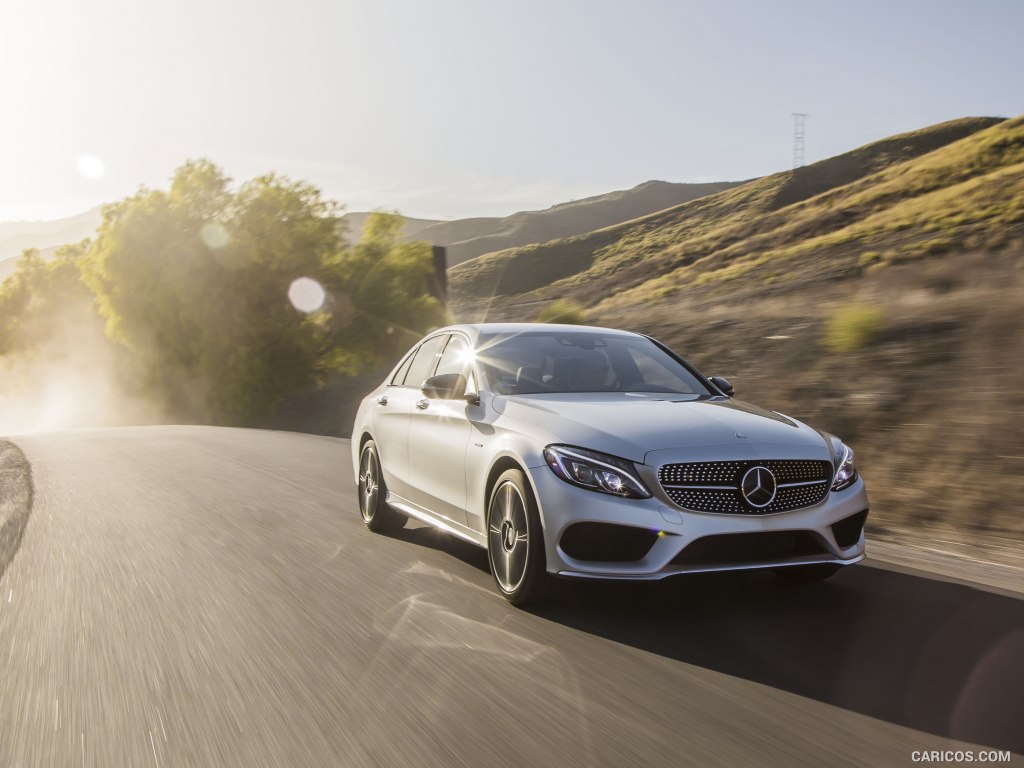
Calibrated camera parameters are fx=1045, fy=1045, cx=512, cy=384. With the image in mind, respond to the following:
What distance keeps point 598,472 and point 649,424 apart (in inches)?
18.5

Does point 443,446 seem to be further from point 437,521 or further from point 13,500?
point 13,500

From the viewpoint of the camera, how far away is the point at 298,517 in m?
8.88

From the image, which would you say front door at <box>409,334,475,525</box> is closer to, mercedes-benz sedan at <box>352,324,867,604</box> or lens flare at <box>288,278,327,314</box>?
mercedes-benz sedan at <box>352,324,867,604</box>

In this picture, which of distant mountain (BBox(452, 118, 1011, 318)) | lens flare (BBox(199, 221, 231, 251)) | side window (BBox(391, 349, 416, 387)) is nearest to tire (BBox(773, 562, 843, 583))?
side window (BBox(391, 349, 416, 387))

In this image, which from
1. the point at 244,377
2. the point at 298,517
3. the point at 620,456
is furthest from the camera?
the point at 244,377

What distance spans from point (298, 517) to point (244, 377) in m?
27.5

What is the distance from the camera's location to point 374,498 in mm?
8078

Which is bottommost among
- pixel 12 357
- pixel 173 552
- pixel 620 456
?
pixel 12 357

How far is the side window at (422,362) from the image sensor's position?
25.0 ft

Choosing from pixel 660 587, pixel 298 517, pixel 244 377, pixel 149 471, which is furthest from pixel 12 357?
pixel 660 587

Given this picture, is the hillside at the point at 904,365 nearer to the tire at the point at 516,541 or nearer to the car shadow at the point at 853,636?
the car shadow at the point at 853,636

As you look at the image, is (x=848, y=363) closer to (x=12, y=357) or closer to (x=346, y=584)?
(x=346, y=584)

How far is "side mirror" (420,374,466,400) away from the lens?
6461 millimetres
